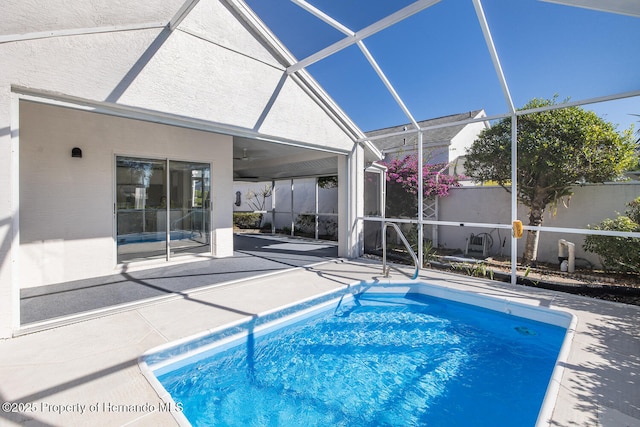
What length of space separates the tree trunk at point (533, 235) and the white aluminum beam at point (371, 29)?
687 centimetres

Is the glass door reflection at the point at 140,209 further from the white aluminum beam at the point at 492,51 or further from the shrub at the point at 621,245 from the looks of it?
the shrub at the point at 621,245

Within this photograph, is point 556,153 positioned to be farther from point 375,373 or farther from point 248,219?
point 248,219

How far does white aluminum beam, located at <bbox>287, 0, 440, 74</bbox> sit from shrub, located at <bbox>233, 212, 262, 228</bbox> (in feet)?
42.4

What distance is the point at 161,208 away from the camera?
7.85 metres

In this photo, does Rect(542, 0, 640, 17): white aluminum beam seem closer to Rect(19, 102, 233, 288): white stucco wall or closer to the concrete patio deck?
the concrete patio deck

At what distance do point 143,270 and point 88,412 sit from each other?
205 inches

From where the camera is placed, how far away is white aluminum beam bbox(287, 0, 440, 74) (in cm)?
472

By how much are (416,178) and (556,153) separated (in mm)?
4605

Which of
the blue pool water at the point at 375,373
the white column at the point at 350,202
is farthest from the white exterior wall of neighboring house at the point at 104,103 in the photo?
the blue pool water at the point at 375,373

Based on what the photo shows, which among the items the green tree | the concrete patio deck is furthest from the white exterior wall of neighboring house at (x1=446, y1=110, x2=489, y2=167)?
the concrete patio deck

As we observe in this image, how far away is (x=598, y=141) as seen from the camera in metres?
7.65

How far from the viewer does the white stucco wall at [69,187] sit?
5.91 meters

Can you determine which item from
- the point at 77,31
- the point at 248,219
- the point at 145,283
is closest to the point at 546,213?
the point at 145,283

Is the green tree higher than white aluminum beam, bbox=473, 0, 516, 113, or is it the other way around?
white aluminum beam, bbox=473, 0, 516, 113
